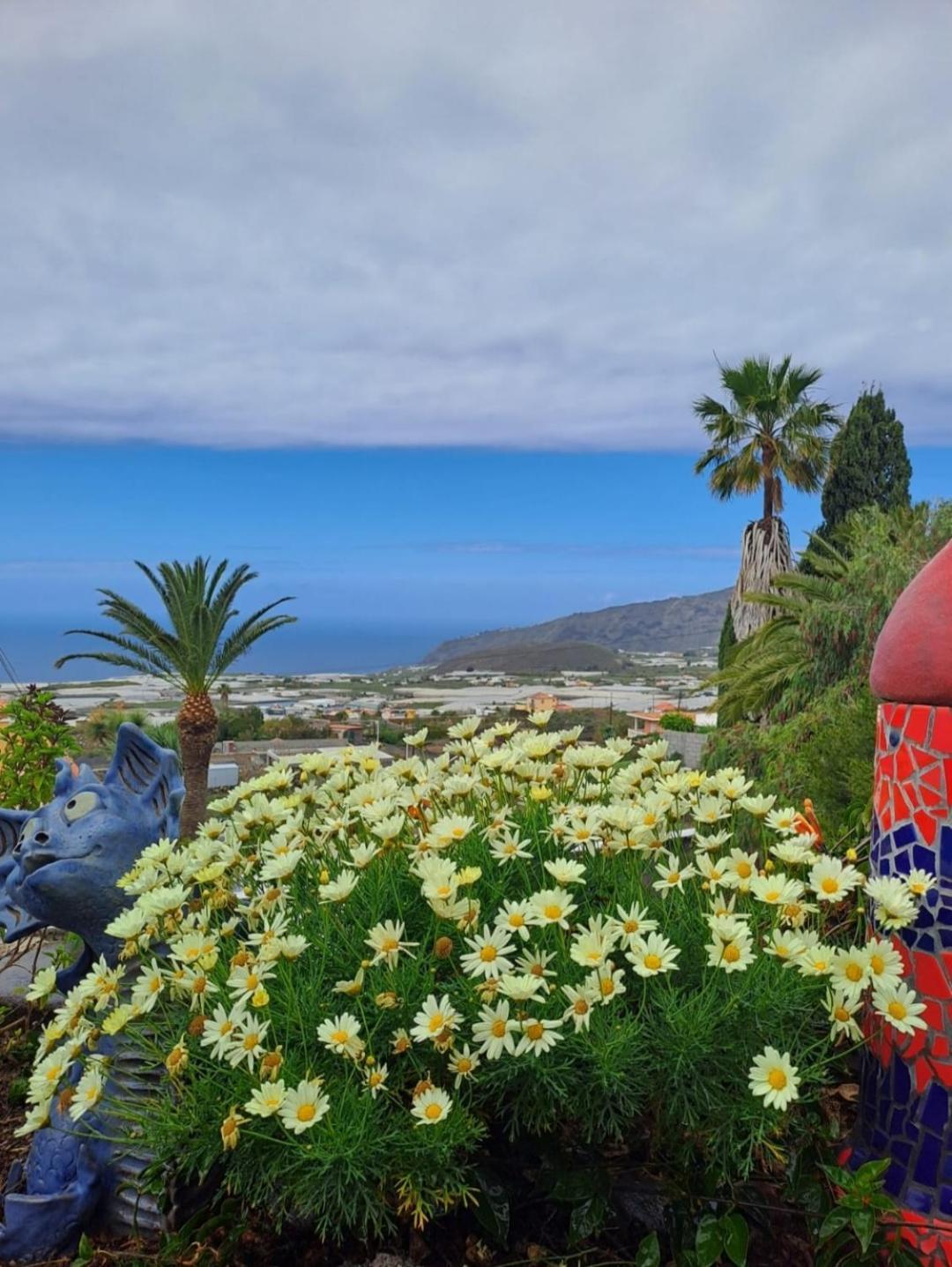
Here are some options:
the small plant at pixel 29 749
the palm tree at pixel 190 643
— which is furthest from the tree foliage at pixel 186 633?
the small plant at pixel 29 749

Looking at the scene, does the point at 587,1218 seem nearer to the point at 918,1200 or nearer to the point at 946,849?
the point at 918,1200

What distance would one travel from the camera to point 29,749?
567 centimetres

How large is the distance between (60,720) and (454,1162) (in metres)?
4.69

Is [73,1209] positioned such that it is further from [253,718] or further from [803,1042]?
[253,718]

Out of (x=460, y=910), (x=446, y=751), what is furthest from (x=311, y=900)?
(x=446, y=751)

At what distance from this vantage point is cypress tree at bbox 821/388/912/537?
2083cm

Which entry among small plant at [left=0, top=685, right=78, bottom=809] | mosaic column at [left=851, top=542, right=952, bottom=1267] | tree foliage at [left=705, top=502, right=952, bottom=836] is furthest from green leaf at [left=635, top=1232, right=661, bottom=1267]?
small plant at [left=0, top=685, right=78, bottom=809]

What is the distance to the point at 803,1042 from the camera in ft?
6.64

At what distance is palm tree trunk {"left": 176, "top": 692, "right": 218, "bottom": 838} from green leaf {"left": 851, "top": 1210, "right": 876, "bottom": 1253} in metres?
12.4

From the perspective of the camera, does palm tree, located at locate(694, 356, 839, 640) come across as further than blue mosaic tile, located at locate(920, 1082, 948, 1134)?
Yes

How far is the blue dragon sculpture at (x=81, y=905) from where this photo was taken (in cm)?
233

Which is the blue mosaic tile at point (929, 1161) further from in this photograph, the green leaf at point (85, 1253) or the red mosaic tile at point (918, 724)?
the green leaf at point (85, 1253)

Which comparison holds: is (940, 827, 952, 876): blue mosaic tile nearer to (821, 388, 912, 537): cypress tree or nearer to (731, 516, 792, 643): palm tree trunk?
(731, 516, 792, 643): palm tree trunk

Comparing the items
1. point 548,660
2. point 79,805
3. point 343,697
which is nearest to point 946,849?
point 79,805
